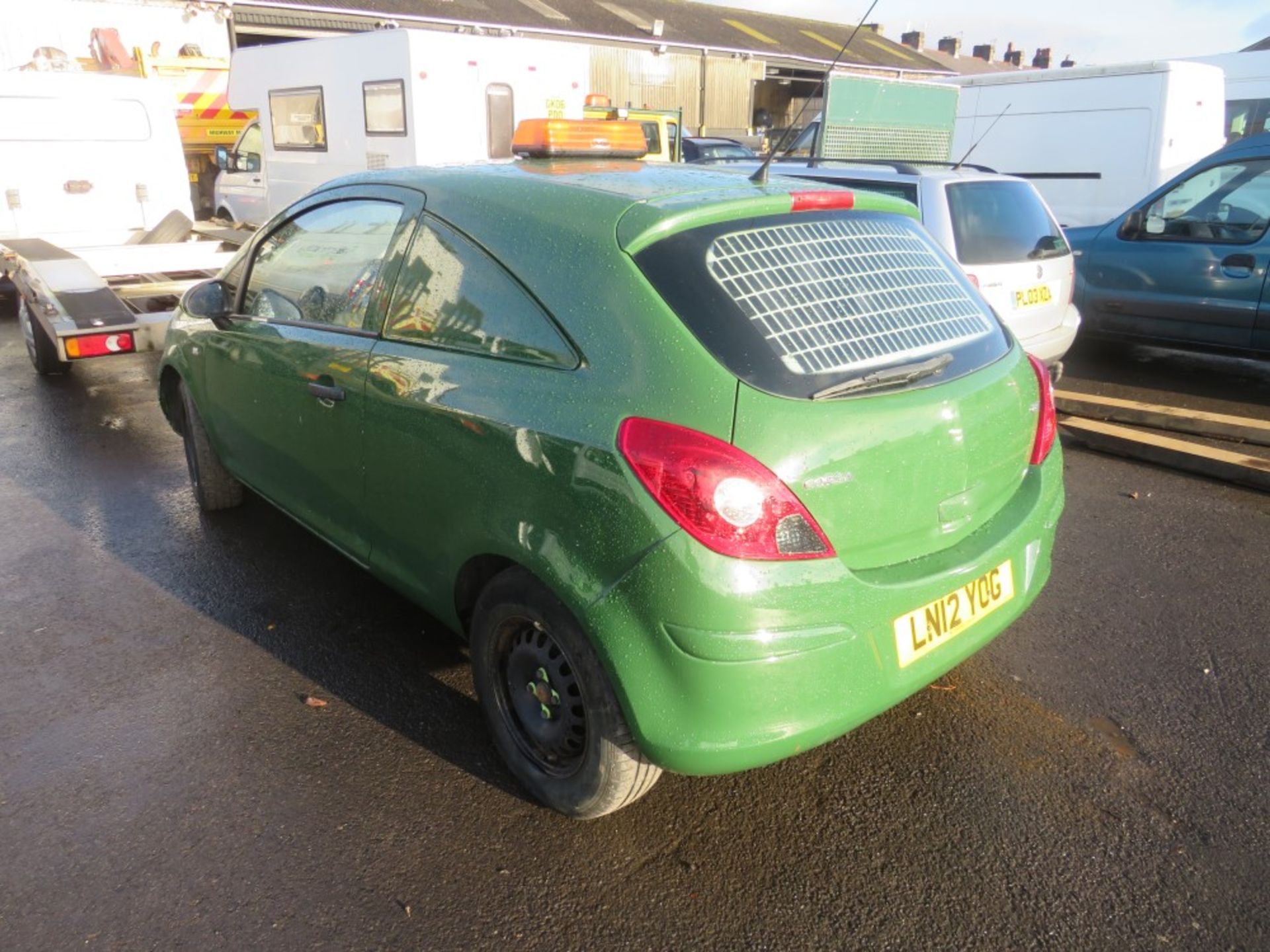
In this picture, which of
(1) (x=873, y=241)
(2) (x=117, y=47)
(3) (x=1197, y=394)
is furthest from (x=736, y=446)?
(2) (x=117, y=47)

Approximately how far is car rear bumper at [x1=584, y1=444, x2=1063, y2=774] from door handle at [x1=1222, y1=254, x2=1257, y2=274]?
5.66m

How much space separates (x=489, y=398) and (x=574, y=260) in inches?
16.4

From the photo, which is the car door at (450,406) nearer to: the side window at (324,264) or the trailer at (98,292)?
the side window at (324,264)

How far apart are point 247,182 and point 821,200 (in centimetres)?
1300

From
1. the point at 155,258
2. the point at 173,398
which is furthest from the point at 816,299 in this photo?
the point at 155,258

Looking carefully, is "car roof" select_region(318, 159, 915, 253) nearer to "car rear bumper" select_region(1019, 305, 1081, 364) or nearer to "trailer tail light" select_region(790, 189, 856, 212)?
"trailer tail light" select_region(790, 189, 856, 212)

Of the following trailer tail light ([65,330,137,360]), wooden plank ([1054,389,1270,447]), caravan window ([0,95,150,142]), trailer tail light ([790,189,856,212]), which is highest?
caravan window ([0,95,150,142])

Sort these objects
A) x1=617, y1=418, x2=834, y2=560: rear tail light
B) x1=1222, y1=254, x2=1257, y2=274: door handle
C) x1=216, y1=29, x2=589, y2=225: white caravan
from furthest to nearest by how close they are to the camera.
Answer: x1=216, y1=29, x2=589, y2=225: white caravan
x1=1222, y1=254, x2=1257, y2=274: door handle
x1=617, y1=418, x2=834, y2=560: rear tail light

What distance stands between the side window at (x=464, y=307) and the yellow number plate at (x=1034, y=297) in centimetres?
411

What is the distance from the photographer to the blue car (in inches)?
257

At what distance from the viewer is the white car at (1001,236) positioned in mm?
5555

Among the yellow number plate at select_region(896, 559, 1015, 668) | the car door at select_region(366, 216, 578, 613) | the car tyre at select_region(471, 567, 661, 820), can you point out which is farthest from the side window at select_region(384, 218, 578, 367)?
the yellow number plate at select_region(896, 559, 1015, 668)

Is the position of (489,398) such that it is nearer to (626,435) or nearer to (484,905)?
(626,435)

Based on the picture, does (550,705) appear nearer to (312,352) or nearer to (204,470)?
(312,352)
